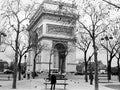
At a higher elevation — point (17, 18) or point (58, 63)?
point (17, 18)

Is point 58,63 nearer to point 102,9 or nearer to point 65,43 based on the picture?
point 65,43

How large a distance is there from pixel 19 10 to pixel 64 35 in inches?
1619

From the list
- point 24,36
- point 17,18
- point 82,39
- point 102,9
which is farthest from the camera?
point 24,36

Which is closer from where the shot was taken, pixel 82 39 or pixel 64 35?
pixel 82 39

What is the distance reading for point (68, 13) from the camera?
19250mm

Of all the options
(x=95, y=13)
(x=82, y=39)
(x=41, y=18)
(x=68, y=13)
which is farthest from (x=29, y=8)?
(x=41, y=18)

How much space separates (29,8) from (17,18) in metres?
1.69

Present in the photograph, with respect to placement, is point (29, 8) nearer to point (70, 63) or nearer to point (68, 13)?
point (68, 13)

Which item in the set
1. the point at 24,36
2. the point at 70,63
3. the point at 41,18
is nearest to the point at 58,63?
the point at 70,63

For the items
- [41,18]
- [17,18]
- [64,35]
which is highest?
[41,18]

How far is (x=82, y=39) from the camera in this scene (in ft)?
108

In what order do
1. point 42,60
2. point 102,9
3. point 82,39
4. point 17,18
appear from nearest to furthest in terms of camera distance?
1. point 102,9
2. point 17,18
3. point 82,39
4. point 42,60

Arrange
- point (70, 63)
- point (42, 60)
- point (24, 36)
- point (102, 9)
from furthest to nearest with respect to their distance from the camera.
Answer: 1. point (70, 63)
2. point (42, 60)
3. point (24, 36)
4. point (102, 9)

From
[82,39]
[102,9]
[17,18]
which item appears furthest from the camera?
[82,39]
